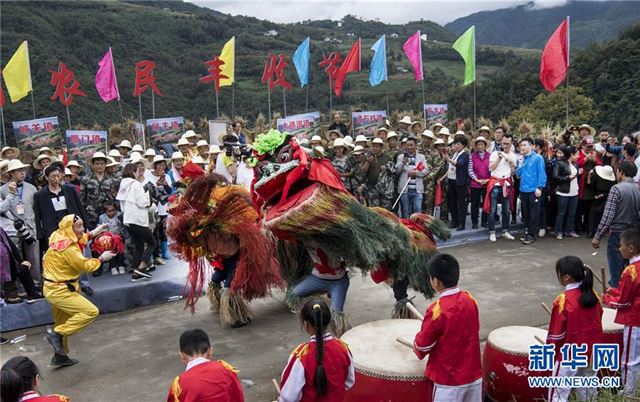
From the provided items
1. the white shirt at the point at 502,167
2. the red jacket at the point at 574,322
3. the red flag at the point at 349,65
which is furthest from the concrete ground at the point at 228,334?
the red flag at the point at 349,65

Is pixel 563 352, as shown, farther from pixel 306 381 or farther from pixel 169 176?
pixel 169 176

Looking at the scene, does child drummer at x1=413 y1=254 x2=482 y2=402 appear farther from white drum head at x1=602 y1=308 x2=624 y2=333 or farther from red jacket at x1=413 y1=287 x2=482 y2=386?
white drum head at x1=602 y1=308 x2=624 y2=333

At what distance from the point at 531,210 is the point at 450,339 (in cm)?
571

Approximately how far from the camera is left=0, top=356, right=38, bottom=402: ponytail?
2551mm

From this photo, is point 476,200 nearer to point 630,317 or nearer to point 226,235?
point 226,235

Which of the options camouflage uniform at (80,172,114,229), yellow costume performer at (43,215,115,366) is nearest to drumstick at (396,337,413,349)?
yellow costume performer at (43,215,115,366)

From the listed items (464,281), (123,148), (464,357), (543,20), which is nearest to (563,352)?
(464,357)

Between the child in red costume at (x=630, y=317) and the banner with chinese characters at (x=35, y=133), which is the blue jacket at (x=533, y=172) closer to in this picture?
the child in red costume at (x=630, y=317)

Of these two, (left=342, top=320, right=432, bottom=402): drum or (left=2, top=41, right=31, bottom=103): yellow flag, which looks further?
(left=2, top=41, right=31, bottom=103): yellow flag

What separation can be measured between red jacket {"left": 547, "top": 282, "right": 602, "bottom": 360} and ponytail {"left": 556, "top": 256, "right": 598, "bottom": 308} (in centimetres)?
3

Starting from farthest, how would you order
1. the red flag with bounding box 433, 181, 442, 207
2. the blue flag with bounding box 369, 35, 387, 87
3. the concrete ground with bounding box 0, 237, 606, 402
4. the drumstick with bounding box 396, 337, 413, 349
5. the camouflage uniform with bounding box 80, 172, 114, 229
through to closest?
the blue flag with bounding box 369, 35, 387, 87
the red flag with bounding box 433, 181, 442, 207
the camouflage uniform with bounding box 80, 172, 114, 229
the concrete ground with bounding box 0, 237, 606, 402
the drumstick with bounding box 396, 337, 413, 349

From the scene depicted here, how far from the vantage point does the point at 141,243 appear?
7.01 metres

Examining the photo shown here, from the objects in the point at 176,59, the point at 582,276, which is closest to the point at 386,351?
the point at 582,276

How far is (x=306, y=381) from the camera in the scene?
297 centimetres
